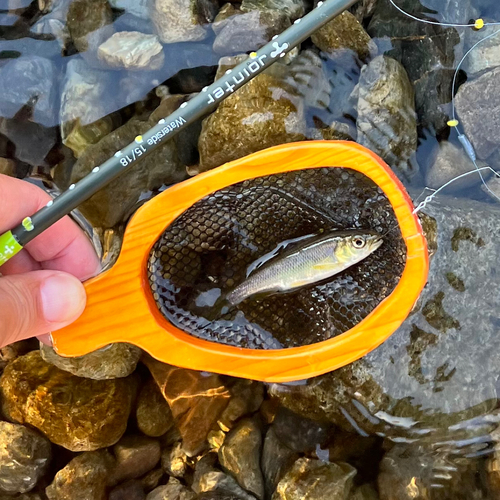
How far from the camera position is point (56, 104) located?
3.02 m

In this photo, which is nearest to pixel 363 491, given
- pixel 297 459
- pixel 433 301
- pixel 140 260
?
pixel 297 459

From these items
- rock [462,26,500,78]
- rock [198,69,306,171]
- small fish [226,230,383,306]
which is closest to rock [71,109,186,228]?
rock [198,69,306,171]

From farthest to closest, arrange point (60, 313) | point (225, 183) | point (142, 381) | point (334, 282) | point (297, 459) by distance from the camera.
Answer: point (142, 381)
point (297, 459)
point (334, 282)
point (225, 183)
point (60, 313)

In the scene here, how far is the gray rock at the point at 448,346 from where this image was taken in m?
2.74

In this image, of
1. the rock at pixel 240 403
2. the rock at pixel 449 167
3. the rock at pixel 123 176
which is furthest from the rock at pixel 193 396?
the rock at pixel 449 167

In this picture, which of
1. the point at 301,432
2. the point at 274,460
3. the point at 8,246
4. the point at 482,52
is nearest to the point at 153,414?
the point at 274,460

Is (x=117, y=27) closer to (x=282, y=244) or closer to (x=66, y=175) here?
(x=66, y=175)

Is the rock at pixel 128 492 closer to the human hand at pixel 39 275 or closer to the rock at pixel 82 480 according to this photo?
the rock at pixel 82 480

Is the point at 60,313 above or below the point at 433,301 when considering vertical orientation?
above

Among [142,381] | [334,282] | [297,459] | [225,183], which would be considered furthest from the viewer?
[142,381]

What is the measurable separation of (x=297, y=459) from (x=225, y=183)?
A: 5.91ft

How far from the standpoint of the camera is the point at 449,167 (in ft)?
9.71

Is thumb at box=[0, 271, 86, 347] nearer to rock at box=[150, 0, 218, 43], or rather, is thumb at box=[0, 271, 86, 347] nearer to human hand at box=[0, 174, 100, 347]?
human hand at box=[0, 174, 100, 347]

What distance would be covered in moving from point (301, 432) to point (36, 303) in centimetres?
185
